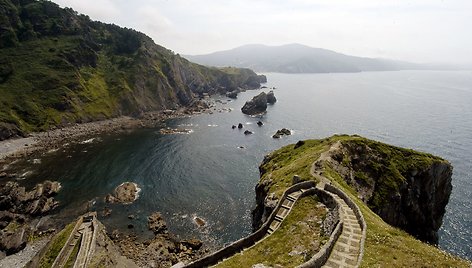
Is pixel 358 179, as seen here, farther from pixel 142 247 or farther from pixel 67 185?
pixel 67 185

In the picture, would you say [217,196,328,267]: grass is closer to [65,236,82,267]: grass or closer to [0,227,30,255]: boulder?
[65,236,82,267]: grass

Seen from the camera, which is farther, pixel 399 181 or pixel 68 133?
pixel 68 133

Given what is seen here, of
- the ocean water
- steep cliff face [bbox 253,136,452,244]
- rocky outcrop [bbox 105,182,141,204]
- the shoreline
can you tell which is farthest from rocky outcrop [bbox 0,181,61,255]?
steep cliff face [bbox 253,136,452,244]

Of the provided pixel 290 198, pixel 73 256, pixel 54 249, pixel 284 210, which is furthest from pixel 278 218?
pixel 54 249

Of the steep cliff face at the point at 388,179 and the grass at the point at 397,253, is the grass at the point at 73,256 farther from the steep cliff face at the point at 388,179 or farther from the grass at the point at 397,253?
the grass at the point at 397,253

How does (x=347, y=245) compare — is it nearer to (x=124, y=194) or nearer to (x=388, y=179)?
(x=388, y=179)

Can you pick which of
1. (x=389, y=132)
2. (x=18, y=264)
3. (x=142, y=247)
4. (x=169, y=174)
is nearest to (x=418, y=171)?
(x=142, y=247)

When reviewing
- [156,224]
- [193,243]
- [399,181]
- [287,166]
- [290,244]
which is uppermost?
[290,244]
